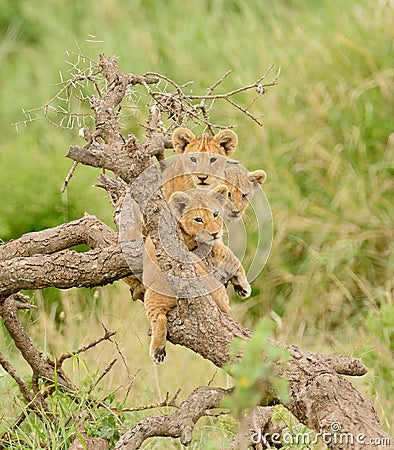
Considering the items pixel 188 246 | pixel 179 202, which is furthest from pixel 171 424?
pixel 179 202

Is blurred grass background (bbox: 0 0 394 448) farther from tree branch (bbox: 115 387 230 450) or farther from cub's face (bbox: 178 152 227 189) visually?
cub's face (bbox: 178 152 227 189)

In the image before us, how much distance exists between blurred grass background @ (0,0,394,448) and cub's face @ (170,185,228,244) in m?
1.81

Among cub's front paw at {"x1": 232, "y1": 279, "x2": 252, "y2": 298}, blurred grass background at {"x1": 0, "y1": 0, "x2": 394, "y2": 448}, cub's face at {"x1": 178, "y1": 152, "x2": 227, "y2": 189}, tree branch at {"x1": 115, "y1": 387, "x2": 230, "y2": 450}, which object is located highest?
cub's face at {"x1": 178, "y1": 152, "x2": 227, "y2": 189}

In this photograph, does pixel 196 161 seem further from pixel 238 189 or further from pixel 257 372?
pixel 257 372

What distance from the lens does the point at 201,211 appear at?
93.0 inches

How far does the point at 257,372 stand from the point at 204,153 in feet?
2.44

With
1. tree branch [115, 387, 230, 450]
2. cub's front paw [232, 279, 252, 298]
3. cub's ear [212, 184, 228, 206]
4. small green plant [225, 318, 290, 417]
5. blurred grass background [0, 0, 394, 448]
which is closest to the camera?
small green plant [225, 318, 290, 417]

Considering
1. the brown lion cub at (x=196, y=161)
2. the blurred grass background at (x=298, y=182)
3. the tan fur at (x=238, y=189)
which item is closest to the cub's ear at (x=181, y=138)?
the brown lion cub at (x=196, y=161)

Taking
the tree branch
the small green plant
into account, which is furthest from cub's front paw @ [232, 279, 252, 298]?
the tree branch

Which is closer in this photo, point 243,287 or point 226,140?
point 226,140

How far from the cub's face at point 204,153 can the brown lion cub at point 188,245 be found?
0.04 meters

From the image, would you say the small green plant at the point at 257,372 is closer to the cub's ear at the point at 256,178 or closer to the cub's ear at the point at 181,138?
the cub's ear at the point at 256,178

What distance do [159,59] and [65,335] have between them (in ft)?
8.21

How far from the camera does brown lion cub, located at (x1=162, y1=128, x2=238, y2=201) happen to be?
7.71 feet
